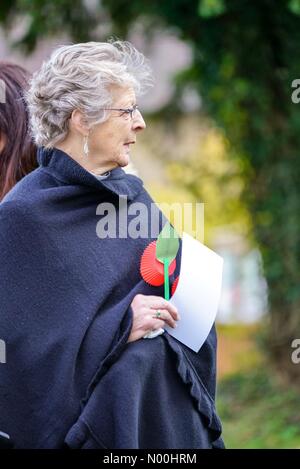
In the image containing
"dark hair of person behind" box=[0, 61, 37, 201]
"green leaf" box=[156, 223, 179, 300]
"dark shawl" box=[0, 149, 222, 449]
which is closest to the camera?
"dark shawl" box=[0, 149, 222, 449]

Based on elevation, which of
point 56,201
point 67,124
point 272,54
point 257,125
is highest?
point 272,54

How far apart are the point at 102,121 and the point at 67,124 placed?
13 cm

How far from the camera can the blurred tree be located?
7.60m

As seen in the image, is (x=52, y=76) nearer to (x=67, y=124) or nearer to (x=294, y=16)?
(x=67, y=124)

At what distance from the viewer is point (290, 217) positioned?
7750 millimetres

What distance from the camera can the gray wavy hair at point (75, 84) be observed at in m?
3.30

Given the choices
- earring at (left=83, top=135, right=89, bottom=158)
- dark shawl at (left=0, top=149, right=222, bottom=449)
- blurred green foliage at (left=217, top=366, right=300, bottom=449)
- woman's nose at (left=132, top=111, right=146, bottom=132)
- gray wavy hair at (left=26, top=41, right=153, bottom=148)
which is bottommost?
blurred green foliage at (left=217, top=366, right=300, bottom=449)

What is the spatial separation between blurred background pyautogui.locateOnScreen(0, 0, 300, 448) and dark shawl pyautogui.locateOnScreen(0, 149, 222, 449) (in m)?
3.78

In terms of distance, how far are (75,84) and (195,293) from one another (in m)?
0.80

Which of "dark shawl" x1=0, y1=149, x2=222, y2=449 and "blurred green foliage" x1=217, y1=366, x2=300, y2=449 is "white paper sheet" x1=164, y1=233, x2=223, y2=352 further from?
"blurred green foliage" x1=217, y1=366, x2=300, y2=449

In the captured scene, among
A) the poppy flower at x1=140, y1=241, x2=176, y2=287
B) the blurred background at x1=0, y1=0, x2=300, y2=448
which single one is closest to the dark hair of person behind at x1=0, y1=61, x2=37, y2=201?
the poppy flower at x1=140, y1=241, x2=176, y2=287
